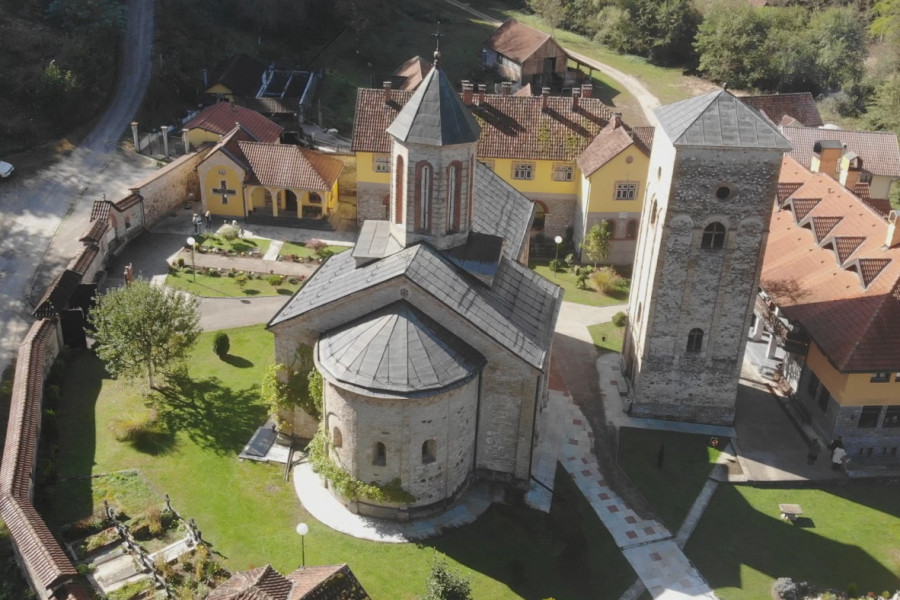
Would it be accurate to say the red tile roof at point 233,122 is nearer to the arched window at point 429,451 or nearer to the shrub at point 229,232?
the shrub at point 229,232

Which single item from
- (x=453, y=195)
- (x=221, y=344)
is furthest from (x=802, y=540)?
(x=221, y=344)

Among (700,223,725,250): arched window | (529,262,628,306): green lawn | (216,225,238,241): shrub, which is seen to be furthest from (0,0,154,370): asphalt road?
(700,223,725,250): arched window

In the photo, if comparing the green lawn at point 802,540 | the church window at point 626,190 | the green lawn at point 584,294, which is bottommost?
the green lawn at point 802,540

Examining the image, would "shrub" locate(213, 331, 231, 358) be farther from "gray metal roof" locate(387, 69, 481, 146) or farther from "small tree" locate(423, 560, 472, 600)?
"small tree" locate(423, 560, 472, 600)

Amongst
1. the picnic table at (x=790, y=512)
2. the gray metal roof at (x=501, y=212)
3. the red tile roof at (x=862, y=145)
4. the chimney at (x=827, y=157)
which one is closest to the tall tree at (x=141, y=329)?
the gray metal roof at (x=501, y=212)

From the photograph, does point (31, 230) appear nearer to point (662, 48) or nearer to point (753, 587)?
point (753, 587)

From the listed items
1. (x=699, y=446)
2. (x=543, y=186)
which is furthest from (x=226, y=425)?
(x=543, y=186)

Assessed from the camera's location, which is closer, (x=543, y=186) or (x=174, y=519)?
(x=174, y=519)
